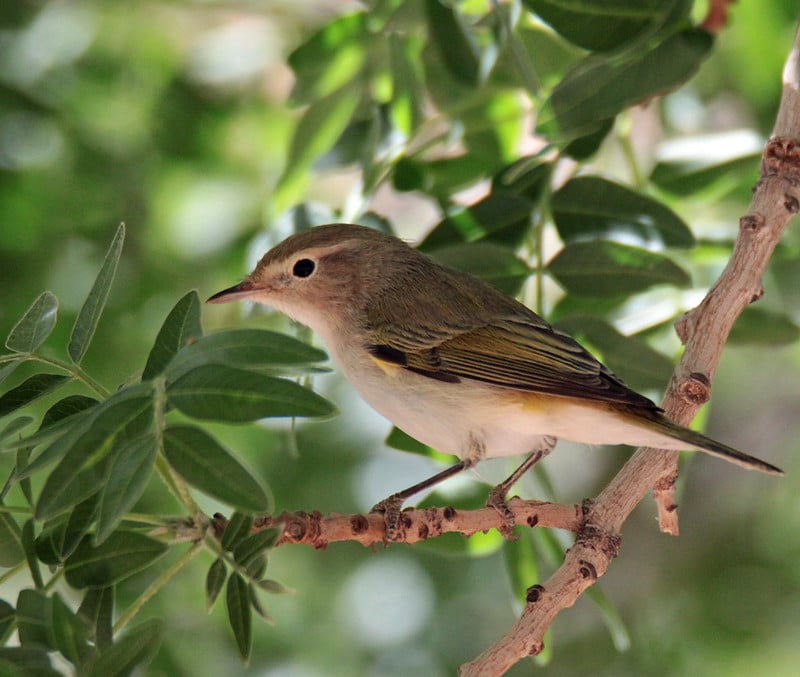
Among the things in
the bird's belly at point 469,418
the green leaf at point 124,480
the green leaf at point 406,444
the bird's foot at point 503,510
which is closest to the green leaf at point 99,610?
the green leaf at point 124,480

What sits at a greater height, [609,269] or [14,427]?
[609,269]

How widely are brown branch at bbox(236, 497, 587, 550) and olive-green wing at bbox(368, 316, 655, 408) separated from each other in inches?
15.0

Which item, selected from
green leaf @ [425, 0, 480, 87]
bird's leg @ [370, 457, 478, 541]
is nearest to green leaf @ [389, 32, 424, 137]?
green leaf @ [425, 0, 480, 87]

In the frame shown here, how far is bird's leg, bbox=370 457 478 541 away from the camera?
8.09 feet

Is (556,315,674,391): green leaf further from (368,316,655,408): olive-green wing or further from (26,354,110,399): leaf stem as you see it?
(26,354,110,399): leaf stem

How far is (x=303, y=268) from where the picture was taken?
3.47 meters

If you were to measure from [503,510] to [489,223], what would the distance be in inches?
41.7

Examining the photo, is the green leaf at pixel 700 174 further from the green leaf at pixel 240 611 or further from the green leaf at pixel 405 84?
the green leaf at pixel 240 611

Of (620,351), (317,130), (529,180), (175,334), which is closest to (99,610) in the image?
(175,334)

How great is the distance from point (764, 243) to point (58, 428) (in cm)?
186

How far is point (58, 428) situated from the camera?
195 centimetres

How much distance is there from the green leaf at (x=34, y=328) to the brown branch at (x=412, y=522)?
537mm

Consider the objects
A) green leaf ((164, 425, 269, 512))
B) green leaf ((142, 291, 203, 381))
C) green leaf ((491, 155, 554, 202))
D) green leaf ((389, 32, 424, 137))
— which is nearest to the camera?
green leaf ((164, 425, 269, 512))

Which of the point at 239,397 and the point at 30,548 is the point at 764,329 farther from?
the point at 30,548
